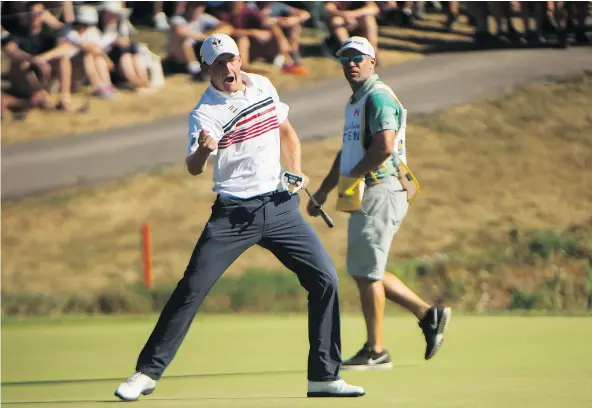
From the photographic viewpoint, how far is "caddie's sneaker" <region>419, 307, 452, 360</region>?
8.21 m

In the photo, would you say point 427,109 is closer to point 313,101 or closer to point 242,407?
point 313,101

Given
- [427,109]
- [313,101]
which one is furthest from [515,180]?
[313,101]

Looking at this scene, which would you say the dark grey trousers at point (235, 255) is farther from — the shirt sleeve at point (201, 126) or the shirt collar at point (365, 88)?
the shirt collar at point (365, 88)

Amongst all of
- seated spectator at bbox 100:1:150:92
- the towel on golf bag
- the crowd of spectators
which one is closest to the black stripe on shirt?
the towel on golf bag

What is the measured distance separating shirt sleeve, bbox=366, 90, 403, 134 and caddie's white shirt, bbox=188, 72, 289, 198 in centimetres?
97

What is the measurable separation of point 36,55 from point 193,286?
13264mm

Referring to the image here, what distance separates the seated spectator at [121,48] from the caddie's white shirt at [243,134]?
1253cm

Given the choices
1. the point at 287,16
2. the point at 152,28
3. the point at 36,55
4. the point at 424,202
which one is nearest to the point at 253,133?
the point at 424,202

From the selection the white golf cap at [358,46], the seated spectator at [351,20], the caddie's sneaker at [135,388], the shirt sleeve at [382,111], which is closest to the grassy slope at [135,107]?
the seated spectator at [351,20]

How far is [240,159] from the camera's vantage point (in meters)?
6.92

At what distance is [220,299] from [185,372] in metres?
4.61

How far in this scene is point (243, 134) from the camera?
6914 millimetres

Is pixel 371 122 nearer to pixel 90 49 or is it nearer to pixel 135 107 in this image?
pixel 90 49

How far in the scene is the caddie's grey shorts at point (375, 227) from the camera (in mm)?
8219
